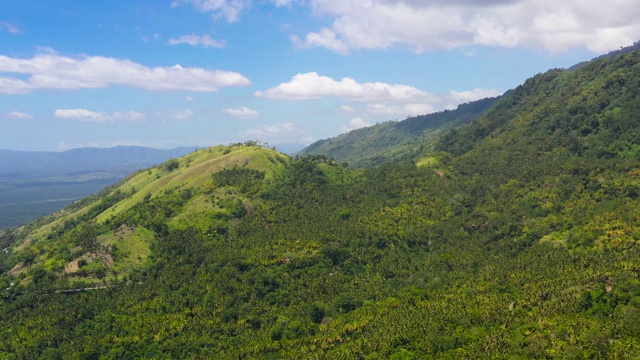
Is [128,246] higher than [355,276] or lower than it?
higher

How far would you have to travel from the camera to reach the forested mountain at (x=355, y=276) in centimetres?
9262

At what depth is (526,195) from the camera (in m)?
182

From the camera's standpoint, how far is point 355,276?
142 metres

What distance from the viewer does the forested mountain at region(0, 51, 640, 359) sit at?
304ft

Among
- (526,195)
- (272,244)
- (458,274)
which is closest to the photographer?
(458,274)

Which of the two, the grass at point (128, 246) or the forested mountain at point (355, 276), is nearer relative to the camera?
the forested mountain at point (355, 276)

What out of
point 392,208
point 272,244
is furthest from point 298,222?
point 392,208

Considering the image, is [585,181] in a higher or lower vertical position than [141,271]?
higher

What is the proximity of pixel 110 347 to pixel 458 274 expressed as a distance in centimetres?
9489

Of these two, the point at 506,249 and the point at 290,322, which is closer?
the point at 290,322

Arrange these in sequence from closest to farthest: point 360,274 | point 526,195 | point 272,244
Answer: point 360,274 < point 272,244 < point 526,195

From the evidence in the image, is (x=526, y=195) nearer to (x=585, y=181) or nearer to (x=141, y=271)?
(x=585, y=181)

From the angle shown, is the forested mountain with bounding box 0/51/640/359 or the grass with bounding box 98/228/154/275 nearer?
the forested mountain with bounding box 0/51/640/359

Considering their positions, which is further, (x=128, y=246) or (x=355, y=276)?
(x=128, y=246)
